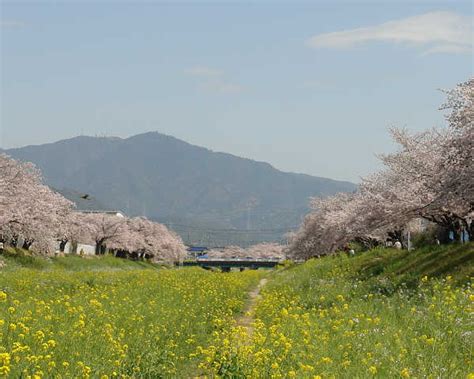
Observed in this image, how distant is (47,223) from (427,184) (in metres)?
31.7

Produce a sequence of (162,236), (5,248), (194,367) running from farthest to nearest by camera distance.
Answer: (162,236) < (5,248) < (194,367)

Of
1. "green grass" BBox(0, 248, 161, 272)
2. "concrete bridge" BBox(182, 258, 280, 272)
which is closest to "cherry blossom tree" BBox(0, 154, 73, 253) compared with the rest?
"green grass" BBox(0, 248, 161, 272)

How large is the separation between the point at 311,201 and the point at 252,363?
225ft

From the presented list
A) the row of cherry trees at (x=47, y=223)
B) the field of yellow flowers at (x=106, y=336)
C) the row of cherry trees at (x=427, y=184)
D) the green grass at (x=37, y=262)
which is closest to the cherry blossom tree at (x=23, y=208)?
the row of cherry trees at (x=47, y=223)

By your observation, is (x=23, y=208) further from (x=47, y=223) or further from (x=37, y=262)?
(x=37, y=262)

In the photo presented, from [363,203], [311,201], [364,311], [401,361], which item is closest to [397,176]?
[363,203]

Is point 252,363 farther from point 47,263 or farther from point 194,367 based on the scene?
point 47,263

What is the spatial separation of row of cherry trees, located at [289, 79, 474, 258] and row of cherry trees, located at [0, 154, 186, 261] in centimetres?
2322

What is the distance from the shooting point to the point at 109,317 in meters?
13.3

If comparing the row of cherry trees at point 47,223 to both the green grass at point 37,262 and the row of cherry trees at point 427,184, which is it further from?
the row of cherry trees at point 427,184

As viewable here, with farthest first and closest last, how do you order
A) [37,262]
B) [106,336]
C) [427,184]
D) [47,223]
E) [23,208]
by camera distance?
[37,262], [47,223], [23,208], [427,184], [106,336]

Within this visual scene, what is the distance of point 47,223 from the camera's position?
50594mm

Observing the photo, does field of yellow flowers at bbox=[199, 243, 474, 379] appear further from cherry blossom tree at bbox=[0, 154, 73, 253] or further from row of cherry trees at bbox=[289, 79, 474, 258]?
cherry blossom tree at bbox=[0, 154, 73, 253]

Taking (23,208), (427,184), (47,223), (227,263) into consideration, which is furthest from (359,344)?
(227,263)
